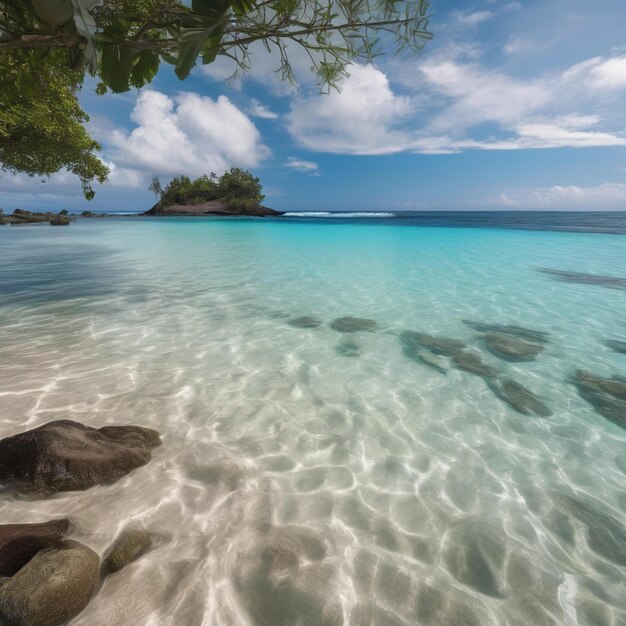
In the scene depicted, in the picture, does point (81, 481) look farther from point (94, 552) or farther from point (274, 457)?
point (274, 457)

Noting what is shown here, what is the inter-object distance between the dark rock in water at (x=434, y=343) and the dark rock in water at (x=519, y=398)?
1267mm

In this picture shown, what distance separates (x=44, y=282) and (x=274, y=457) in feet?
41.0

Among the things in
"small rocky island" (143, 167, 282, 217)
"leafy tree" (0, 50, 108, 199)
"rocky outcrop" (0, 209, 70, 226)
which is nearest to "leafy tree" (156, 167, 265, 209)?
"small rocky island" (143, 167, 282, 217)

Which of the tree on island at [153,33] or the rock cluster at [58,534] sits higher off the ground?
the tree on island at [153,33]

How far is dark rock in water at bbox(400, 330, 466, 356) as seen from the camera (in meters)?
6.79

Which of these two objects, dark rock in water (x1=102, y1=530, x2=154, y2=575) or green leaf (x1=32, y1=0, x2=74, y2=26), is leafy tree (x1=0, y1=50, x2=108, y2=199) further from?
dark rock in water (x1=102, y1=530, x2=154, y2=575)

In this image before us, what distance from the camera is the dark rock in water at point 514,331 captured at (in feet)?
24.7

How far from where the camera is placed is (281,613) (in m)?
2.23

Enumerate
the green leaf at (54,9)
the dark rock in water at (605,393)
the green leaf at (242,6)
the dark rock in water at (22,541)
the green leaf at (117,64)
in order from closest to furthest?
the green leaf at (54,9) < the dark rock in water at (22,541) < the green leaf at (242,6) < the green leaf at (117,64) < the dark rock in water at (605,393)

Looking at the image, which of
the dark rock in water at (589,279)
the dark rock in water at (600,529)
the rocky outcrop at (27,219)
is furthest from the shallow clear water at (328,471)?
the rocky outcrop at (27,219)

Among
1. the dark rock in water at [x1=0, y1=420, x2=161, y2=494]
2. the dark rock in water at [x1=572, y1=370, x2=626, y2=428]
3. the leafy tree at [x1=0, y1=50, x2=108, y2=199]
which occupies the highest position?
the leafy tree at [x1=0, y1=50, x2=108, y2=199]

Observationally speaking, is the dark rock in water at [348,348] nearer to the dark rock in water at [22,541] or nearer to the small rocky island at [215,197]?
the dark rock in water at [22,541]

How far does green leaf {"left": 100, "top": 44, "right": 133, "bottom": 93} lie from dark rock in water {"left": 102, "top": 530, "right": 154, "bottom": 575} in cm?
376

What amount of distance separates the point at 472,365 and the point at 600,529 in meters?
3.32
